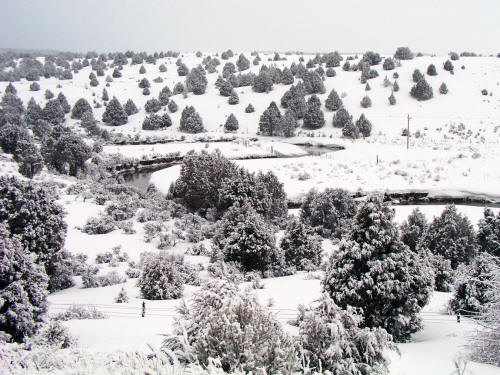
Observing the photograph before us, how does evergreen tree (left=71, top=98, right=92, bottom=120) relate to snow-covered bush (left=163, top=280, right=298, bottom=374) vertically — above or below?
above

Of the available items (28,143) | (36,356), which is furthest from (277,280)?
(28,143)

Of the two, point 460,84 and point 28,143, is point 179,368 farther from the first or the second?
point 460,84

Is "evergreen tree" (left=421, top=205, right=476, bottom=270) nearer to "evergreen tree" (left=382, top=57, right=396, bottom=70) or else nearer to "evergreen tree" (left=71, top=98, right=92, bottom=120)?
"evergreen tree" (left=71, top=98, right=92, bottom=120)

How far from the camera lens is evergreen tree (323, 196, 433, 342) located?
9.85 meters

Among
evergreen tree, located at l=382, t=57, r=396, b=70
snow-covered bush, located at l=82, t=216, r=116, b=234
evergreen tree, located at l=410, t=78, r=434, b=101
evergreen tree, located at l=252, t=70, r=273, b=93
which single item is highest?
evergreen tree, located at l=382, t=57, r=396, b=70

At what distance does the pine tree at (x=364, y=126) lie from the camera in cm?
5428

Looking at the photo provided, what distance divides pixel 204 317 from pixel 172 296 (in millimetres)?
8063

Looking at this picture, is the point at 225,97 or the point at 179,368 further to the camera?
the point at 225,97

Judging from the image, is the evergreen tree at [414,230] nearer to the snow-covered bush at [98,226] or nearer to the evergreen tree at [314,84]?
the snow-covered bush at [98,226]

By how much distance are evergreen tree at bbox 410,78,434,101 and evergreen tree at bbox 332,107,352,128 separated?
12.7 metres

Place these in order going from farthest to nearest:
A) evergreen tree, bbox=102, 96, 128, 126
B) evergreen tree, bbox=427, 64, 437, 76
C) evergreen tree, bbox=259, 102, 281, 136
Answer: evergreen tree, bbox=427, 64, 437, 76 < evergreen tree, bbox=102, 96, 128, 126 < evergreen tree, bbox=259, 102, 281, 136

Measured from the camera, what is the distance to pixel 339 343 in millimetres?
6945

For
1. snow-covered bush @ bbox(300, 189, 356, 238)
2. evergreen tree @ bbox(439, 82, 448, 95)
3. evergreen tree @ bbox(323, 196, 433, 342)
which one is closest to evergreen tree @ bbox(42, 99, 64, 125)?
snow-covered bush @ bbox(300, 189, 356, 238)

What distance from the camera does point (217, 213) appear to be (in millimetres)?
25984
